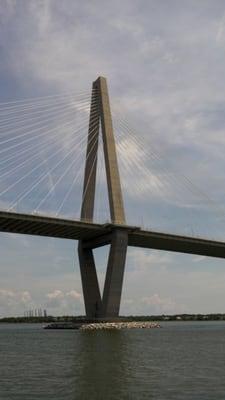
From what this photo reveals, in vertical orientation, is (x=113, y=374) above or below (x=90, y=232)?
below

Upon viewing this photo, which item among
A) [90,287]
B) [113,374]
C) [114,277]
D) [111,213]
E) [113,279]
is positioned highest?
[111,213]

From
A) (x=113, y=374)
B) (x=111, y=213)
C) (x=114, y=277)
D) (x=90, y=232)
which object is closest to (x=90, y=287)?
(x=114, y=277)

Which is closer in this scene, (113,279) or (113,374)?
(113,374)

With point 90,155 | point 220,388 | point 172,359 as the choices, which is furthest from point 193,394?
point 90,155

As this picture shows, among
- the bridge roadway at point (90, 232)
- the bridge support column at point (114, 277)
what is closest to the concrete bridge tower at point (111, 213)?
the bridge support column at point (114, 277)

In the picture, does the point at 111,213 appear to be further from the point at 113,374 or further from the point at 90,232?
the point at 113,374

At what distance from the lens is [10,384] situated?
1588 cm

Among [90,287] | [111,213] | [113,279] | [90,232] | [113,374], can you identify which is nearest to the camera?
[113,374]

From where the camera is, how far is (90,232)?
164 ft

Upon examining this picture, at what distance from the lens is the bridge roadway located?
4630cm

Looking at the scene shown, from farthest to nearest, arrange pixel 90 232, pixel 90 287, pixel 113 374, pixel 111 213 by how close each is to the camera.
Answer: pixel 90 287, pixel 90 232, pixel 111 213, pixel 113 374

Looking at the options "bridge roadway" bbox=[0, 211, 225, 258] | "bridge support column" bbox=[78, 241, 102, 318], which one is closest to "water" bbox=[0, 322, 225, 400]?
"bridge roadway" bbox=[0, 211, 225, 258]

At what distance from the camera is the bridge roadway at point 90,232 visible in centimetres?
4630

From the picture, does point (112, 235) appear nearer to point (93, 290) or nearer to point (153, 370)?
point (93, 290)
